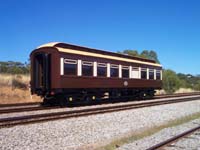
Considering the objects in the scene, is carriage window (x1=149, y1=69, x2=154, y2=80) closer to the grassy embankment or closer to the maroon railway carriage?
the maroon railway carriage

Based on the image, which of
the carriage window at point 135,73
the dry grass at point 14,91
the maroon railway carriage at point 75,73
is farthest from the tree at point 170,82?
the maroon railway carriage at point 75,73

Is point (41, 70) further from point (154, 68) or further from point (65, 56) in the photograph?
point (154, 68)

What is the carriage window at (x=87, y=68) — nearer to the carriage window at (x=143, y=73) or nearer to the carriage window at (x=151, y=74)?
the carriage window at (x=143, y=73)

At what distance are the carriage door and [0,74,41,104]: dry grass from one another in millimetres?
5785

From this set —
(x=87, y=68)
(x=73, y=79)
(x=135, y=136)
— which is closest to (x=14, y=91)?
(x=87, y=68)

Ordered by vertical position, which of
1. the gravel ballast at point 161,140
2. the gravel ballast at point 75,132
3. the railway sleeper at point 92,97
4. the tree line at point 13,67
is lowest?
the gravel ballast at point 161,140

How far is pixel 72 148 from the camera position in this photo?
9.98 meters

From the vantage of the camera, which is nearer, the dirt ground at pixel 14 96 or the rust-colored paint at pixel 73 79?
the rust-colored paint at pixel 73 79

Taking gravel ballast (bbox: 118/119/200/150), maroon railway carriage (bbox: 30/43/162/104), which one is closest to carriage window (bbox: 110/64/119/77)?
maroon railway carriage (bbox: 30/43/162/104)

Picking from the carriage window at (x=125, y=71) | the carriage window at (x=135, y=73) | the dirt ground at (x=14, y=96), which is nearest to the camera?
the carriage window at (x=125, y=71)

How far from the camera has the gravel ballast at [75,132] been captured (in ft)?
33.9

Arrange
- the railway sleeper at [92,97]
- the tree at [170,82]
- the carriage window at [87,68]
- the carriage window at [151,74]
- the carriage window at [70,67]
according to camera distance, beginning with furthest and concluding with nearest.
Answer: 1. the tree at [170,82]
2. the carriage window at [151,74]
3. the carriage window at [87,68]
4. the railway sleeper at [92,97]
5. the carriage window at [70,67]

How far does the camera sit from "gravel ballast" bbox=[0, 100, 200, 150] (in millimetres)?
10320

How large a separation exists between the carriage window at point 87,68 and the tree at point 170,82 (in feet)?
114
